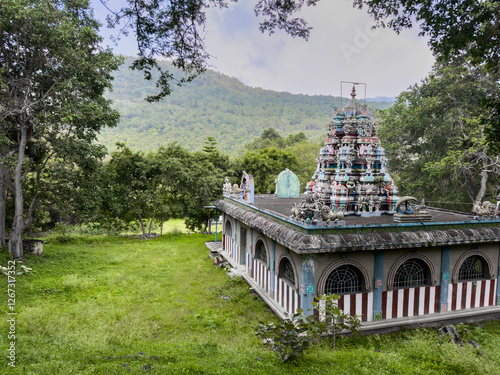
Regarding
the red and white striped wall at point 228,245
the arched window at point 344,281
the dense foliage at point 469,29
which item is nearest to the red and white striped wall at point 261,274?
the arched window at point 344,281

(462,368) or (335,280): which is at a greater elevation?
(335,280)

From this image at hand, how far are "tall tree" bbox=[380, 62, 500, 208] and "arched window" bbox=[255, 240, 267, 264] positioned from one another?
→ 12017 millimetres

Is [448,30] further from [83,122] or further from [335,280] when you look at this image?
[83,122]

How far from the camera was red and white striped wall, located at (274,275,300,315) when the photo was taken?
9.50 m

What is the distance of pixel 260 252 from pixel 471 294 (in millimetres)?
6753

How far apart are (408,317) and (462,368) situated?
2802mm

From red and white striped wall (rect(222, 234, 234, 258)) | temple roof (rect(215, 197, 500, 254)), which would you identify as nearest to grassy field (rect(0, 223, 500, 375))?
red and white striped wall (rect(222, 234, 234, 258))

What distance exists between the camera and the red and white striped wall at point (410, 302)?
950 centimetres

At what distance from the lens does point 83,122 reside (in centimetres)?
1558

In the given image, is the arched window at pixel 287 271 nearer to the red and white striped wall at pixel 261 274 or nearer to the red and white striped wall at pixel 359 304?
the red and white striped wall at pixel 261 274

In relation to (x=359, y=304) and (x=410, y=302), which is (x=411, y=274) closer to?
(x=410, y=302)

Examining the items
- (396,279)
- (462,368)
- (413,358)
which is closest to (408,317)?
(396,279)

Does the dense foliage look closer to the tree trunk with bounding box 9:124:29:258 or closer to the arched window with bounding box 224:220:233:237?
the arched window with bounding box 224:220:233:237

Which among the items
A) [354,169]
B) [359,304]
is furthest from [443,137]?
[359,304]
